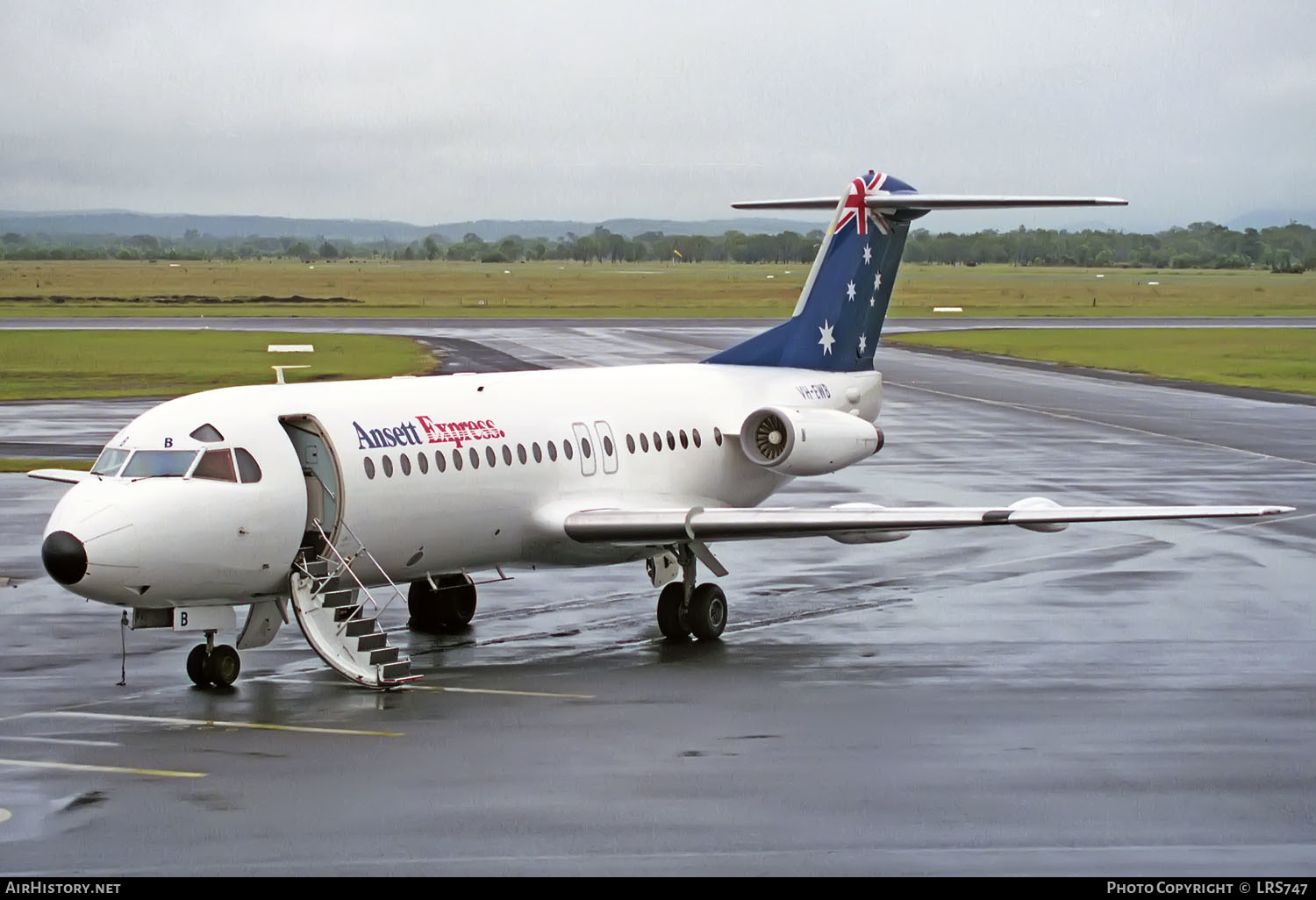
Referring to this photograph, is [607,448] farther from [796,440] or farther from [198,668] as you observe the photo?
[198,668]

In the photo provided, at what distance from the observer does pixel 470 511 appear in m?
22.8

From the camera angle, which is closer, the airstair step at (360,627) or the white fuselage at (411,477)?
the white fuselage at (411,477)

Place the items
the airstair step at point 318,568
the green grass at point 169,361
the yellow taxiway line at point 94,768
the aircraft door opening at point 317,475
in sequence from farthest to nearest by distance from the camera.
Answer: the green grass at point 169,361, the aircraft door opening at point 317,475, the airstair step at point 318,568, the yellow taxiway line at point 94,768

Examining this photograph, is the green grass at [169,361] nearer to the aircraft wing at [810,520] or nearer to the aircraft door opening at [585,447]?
the aircraft door opening at [585,447]

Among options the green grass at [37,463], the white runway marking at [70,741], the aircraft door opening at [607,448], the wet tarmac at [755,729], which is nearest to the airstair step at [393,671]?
the wet tarmac at [755,729]

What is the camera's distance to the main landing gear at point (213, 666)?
827 inches

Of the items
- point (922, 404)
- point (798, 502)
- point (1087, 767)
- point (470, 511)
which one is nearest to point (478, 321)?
point (922, 404)

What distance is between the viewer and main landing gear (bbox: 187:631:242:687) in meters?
21.0

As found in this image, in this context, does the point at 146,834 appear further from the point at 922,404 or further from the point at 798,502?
the point at 922,404

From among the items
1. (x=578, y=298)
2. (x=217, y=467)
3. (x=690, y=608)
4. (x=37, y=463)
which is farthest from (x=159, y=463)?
(x=578, y=298)

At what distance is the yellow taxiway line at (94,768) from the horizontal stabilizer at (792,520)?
755cm

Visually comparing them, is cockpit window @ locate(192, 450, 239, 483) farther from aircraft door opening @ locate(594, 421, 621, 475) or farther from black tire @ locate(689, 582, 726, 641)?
black tire @ locate(689, 582, 726, 641)

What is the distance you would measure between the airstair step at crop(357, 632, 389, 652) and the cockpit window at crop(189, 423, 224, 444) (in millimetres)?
2714

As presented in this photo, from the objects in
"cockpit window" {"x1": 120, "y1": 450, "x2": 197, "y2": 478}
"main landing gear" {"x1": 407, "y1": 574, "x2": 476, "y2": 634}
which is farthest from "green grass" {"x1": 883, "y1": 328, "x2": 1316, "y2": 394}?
"cockpit window" {"x1": 120, "y1": 450, "x2": 197, "y2": 478}
